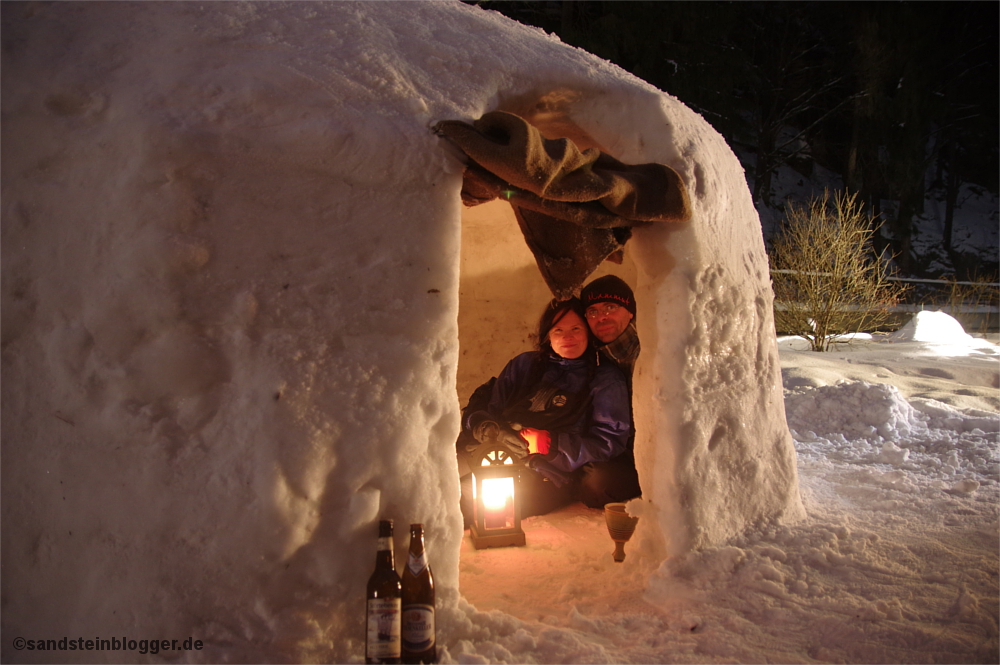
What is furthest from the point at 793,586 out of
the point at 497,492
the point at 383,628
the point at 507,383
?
the point at 507,383

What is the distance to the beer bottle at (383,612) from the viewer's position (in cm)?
165

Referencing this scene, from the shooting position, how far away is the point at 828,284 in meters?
9.59

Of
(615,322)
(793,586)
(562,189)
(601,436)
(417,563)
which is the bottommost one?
(793,586)

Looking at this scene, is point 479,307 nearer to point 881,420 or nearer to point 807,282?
point 881,420

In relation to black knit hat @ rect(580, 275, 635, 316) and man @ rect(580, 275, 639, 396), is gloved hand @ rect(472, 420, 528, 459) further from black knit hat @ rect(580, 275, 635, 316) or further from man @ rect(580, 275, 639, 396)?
black knit hat @ rect(580, 275, 635, 316)

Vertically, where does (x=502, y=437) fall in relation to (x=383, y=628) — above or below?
above

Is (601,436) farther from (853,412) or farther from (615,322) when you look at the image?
(853,412)

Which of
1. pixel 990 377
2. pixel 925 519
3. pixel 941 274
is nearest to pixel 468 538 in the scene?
pixel 925 519

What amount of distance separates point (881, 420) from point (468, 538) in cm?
373

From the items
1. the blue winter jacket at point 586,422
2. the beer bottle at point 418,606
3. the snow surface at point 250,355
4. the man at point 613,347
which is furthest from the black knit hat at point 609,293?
the beer bottle at point 418,606

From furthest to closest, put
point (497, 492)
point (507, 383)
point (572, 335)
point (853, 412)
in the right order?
point (853, 412) → point (507, 383) → point (572, 335) → point (497, 492)

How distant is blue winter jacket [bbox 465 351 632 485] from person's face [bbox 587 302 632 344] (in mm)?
171

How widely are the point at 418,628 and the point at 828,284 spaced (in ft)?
31.7

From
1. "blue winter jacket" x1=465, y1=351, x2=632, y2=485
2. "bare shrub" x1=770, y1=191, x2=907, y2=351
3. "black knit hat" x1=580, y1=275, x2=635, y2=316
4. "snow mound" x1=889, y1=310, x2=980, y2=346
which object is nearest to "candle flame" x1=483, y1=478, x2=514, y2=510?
"blue winter jacket" x1=465, y1=351, x2=632, y2=485
